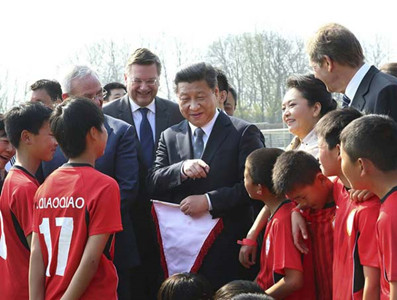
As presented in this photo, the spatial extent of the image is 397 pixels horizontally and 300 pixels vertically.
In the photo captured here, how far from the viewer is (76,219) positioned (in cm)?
346

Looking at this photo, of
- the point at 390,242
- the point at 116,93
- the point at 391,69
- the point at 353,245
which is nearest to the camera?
the point at 390,242

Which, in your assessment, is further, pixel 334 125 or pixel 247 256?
pixel 247 256

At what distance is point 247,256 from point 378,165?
1.54m

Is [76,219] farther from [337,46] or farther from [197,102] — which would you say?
[337,46]

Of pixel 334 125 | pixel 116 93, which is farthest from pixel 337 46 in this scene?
pixel 116 93

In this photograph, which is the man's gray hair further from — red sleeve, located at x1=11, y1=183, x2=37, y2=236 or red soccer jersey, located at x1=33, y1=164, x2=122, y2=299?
red soccer jersey, located at x1=33, y1=164, x2=122, y2=299

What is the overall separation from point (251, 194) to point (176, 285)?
2.55 feet

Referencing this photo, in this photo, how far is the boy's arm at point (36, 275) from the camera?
141 inches

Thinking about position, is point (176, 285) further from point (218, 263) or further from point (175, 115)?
point (175, 115)

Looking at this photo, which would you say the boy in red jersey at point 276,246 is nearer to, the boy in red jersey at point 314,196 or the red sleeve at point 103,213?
the boy in red jersey at point 314,196

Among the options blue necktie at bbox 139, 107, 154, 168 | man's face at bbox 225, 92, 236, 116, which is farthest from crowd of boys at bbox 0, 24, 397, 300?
man's face at bbox 225, 92, 236, 116

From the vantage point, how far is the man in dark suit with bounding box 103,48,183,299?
5062mm

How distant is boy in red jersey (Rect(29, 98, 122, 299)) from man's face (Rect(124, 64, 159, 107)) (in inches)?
70.0

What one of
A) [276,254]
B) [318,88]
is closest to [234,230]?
[276,254]
